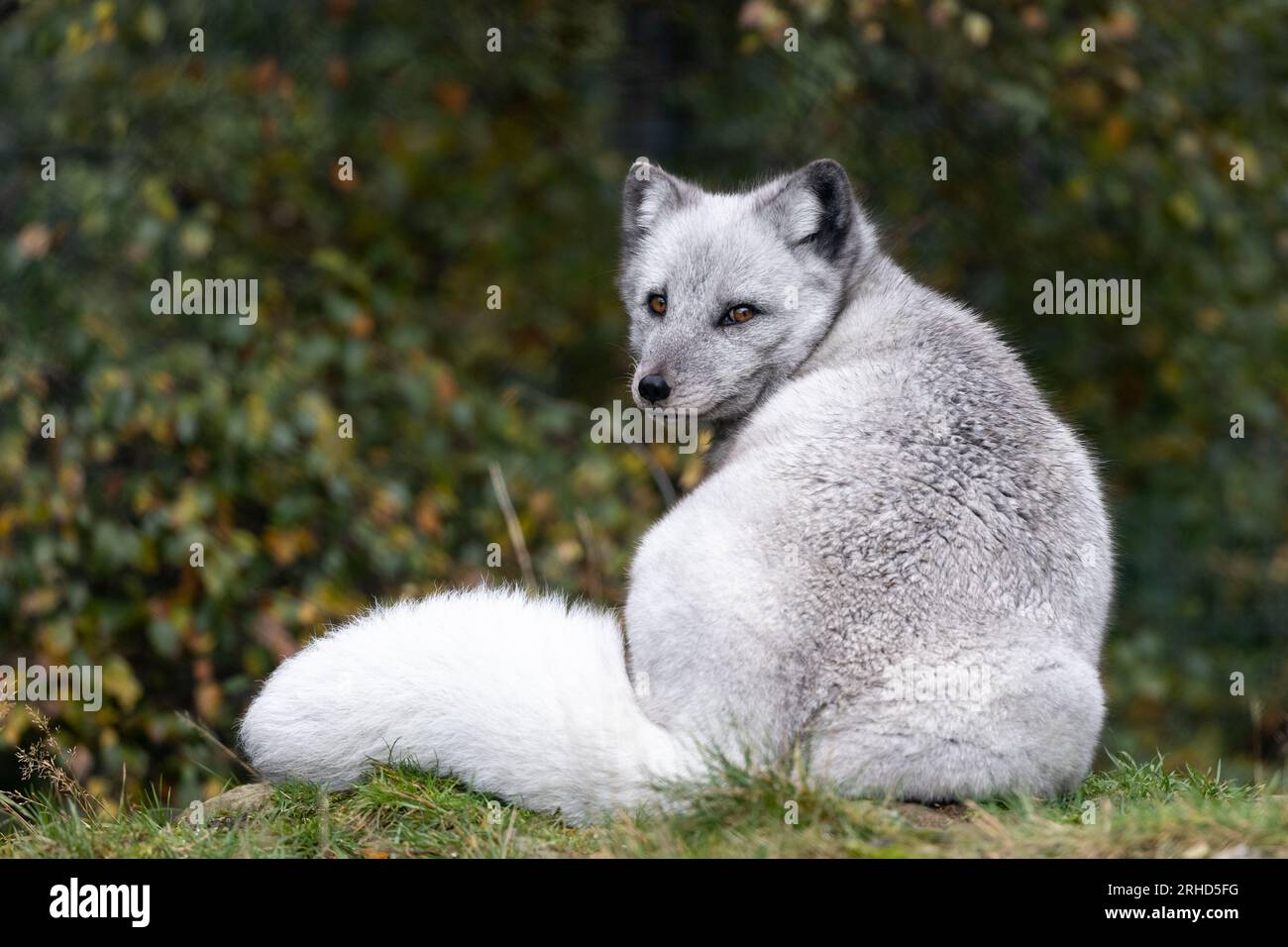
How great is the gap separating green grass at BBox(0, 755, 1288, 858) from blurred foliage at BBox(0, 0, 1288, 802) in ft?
6.58

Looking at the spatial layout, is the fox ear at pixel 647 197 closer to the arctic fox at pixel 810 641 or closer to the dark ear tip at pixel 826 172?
the dark ear tip at pixel 826 172

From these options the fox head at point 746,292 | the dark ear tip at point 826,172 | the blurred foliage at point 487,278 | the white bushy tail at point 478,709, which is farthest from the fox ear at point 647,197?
the white bushy tail at point 478,709

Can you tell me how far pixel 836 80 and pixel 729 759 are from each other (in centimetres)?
608

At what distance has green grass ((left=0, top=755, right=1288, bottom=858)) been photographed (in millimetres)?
3652

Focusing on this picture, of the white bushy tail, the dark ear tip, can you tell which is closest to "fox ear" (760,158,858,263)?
the dark ear tip

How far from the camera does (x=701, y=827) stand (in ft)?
12.5

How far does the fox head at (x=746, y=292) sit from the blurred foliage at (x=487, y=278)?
56.2 inches

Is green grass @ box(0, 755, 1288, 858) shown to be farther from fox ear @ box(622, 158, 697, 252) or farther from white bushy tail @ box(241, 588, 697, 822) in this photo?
fox ear @ box(622, 158, 697, 252)

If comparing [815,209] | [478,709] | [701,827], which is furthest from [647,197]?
[701,827]

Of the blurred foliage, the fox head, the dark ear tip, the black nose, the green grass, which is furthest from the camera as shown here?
the blurred foliage

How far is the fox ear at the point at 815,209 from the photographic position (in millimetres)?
5219

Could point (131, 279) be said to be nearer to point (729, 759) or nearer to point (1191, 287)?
point (729, 759)

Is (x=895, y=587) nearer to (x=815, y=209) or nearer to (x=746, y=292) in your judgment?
(x=746, y=292)

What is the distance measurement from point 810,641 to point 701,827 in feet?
2.03
